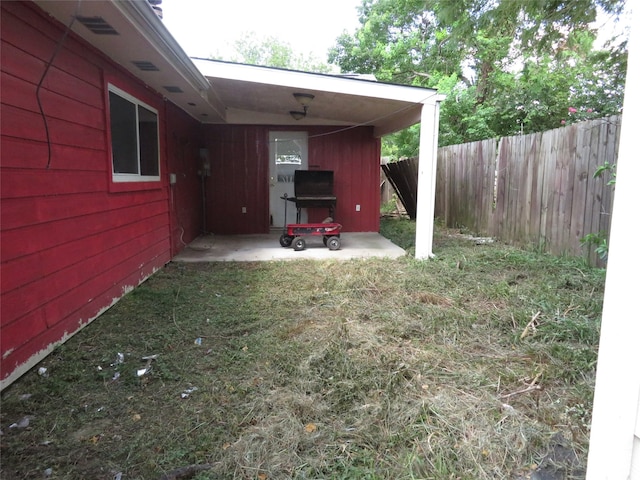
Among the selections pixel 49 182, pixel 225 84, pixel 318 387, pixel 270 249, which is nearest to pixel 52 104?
pixel 49 182

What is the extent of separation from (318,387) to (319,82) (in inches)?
157

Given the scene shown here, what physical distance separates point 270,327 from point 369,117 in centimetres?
493

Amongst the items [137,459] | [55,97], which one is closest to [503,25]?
[55,97]

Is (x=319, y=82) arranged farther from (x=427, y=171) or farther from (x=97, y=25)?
(x=97, y=25)

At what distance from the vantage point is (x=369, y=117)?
6.98 meters

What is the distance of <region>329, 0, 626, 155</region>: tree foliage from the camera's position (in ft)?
15.1

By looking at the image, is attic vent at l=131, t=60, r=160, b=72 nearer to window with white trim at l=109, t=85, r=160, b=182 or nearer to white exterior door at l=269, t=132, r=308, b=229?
window with white trim at l=109, t=85, r=160, b=182

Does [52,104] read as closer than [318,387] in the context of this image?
No

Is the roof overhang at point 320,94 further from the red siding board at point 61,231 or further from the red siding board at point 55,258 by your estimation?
the red siding board at point 55,258

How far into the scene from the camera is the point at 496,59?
1215cm

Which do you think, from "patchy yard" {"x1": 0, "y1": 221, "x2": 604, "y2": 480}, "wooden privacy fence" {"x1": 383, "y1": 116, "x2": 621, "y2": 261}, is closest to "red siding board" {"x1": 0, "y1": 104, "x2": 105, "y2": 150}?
"patchy yard" {"x1": 0, "y1": 221, "x2": 604, "y2": 480}

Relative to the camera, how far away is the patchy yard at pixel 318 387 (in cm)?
168

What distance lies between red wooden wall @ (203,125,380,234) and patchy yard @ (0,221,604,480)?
4157 mm

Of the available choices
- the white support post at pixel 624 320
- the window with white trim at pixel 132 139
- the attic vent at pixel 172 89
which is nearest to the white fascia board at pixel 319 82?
the attic vent at pixel 172 89
